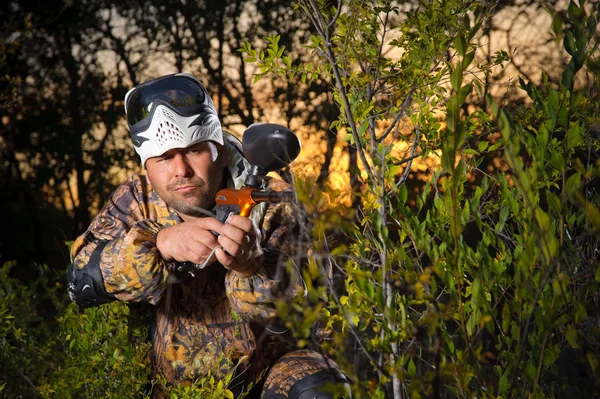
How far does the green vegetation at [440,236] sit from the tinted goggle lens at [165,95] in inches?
13.7

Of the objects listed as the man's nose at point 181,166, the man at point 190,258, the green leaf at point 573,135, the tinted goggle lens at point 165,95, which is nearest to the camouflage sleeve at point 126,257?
the man at point 190,258

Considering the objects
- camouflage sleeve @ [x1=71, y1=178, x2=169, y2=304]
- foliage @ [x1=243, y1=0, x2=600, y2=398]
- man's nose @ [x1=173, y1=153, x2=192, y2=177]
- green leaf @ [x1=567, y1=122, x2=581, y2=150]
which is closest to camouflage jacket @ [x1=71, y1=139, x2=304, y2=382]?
camouflage sleeve @ [x1=71, y1=178, x2=169, y2=304]

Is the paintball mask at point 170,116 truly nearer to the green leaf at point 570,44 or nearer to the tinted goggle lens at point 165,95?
the tinted goggle lens at point 165,95

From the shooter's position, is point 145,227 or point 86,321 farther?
point 86,321

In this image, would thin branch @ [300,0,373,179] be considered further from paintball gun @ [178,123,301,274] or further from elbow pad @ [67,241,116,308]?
elbow pad @ [67,241,116,308]

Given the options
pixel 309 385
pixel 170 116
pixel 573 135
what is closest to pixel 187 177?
pixel 170 116

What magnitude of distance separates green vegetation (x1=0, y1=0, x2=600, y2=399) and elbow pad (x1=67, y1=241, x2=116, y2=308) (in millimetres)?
173

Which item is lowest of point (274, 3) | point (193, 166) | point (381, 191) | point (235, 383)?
point (235, 383)

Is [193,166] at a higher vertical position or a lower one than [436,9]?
lower

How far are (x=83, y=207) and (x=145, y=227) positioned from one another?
273cm

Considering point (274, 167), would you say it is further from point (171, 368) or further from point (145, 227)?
point (171, 368)

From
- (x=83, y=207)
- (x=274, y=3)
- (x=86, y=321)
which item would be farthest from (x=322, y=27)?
(x=83, y=207)

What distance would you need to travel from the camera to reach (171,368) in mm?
1554

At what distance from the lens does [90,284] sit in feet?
4.63
